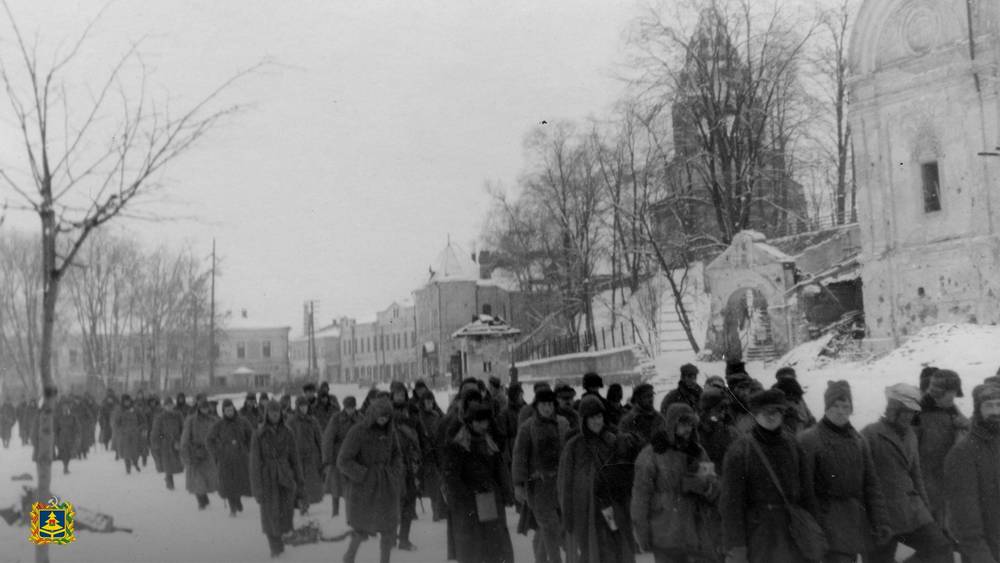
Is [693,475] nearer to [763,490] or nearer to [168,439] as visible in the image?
[763,490]

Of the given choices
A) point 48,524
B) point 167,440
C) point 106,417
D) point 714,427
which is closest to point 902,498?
point 714,427

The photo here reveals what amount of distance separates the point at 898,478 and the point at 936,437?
57.9 inches

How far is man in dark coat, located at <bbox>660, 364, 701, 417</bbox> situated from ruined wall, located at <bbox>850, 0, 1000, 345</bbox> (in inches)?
627

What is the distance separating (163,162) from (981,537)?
651cm

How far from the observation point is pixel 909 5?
1010 inches

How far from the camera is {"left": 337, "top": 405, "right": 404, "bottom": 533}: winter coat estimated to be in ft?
30.3

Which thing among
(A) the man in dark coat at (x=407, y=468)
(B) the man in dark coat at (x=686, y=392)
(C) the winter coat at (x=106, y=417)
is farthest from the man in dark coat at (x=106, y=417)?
(B) the man in dark coat at (x=686, y=392)

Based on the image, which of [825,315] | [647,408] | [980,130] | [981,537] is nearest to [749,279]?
[825,315]

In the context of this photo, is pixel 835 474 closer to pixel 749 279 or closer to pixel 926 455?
pixel 926 455

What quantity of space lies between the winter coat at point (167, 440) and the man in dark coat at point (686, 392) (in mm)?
11636

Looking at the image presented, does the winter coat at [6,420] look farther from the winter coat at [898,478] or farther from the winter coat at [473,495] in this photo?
the winter coat at [898,478]

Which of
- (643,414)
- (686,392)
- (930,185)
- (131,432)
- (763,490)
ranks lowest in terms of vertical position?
(131,432)

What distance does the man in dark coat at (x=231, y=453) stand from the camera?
14.1m

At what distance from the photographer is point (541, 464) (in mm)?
8500
